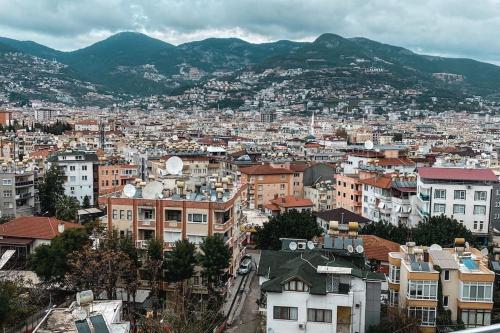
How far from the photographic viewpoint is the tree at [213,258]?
21.5 meters

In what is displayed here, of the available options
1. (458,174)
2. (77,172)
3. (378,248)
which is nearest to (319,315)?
(378,248)

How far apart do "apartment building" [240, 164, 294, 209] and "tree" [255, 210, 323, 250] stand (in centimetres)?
1583

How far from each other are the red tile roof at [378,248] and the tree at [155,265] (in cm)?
855

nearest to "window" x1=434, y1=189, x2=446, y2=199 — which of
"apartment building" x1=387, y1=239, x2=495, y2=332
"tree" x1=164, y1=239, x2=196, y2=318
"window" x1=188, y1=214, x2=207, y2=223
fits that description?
"apartment building" x1=387, y1=239, x2=495, y2=332

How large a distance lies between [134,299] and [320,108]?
17564 centimetres

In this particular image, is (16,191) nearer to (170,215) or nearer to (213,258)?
(170,215)

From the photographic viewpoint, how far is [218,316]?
20.7 m

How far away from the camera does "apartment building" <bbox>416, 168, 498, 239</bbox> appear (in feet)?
104

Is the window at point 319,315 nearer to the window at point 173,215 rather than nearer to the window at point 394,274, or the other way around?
the window at point 394,274

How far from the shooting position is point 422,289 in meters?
17.5

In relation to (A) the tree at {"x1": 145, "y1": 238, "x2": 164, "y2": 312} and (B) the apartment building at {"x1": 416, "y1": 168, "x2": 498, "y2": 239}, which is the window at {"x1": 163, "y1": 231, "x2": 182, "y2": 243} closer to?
(A) the tree at {"x1": 145, "y1": 238, "x2": 164, "y2": 312}

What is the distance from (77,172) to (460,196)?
99.2ft

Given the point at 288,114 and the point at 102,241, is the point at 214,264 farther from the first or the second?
the point at 288,114

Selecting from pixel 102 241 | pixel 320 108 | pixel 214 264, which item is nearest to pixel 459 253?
pixel 214 264
